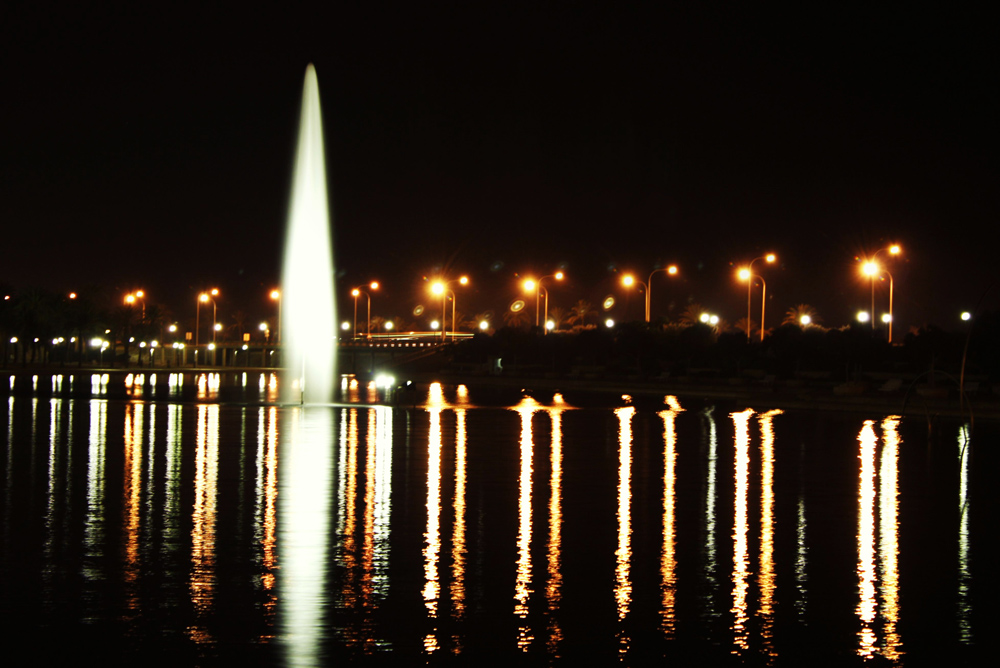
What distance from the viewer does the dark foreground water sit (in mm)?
7312

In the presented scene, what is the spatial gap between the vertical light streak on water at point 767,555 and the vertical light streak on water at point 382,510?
9.52 ft

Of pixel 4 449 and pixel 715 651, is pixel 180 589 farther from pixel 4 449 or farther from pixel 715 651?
pixel 4 449

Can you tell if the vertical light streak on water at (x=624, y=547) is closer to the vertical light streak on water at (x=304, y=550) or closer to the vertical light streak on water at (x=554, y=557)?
the vertical light streak on water at (x=554, y=557)

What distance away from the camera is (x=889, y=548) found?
1089cm

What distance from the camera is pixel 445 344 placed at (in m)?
97.9

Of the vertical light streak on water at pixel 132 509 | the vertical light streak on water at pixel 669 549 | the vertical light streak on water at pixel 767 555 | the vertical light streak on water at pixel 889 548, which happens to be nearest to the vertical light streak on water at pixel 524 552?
the vertical light streak on water at pixel 669 549

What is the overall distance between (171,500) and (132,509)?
0.80 meters

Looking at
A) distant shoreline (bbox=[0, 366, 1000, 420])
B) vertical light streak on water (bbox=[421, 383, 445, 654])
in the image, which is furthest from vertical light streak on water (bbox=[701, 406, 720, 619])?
distant shoreline (bbox=[0, 366, 1000, 420])

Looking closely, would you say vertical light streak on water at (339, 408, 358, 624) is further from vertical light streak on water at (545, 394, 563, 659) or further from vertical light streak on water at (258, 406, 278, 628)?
vertical light streak on water at (545, 394, 563, 659)

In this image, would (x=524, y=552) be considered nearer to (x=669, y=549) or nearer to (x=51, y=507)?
(x=669, y=549)

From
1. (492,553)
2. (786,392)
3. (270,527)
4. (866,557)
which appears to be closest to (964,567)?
(866,557)

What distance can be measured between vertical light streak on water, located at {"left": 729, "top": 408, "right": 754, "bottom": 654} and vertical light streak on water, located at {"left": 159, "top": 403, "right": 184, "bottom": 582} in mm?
4533

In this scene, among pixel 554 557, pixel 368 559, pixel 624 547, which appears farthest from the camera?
pixel 624 547

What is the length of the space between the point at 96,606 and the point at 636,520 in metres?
6.34
